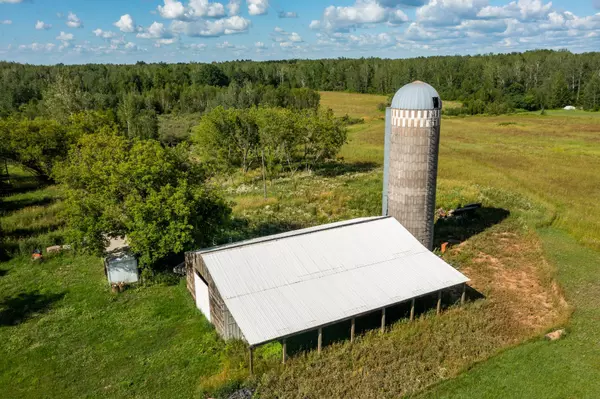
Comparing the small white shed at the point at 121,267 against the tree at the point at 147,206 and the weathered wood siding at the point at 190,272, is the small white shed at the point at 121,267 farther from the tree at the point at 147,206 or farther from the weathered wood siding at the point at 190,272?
the weathered wood siding at the point at 190,272

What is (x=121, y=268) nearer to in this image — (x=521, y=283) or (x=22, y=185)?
(x=521, y=283)

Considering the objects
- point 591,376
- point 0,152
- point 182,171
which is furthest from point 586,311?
point 0,152

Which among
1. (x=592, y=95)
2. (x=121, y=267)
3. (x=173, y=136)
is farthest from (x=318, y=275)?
(x=592, y=95)

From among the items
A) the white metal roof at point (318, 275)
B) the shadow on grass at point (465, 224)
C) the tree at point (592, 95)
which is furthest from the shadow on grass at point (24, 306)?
the tree at point (592, 95)

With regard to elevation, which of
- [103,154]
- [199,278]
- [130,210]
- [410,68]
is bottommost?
[199,278]

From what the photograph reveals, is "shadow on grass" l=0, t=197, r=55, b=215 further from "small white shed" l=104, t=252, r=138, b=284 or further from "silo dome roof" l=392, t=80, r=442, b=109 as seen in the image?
"silo dome roof" l=392, t=80, r=442, b=109

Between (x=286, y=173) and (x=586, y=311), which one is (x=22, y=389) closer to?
(x=586, y=311)

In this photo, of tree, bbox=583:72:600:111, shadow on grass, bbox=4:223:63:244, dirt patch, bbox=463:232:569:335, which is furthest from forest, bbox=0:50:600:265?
dirt patch, bbox=463:232:569:335
